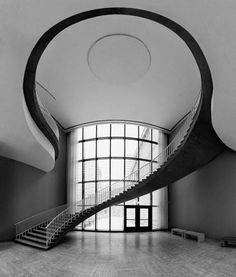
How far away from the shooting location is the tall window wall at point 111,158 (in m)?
19.0

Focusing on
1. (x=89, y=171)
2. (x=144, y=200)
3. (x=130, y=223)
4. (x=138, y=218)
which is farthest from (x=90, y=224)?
(x=144, y=200)

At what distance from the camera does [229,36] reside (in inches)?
255

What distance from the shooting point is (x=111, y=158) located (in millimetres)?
19453

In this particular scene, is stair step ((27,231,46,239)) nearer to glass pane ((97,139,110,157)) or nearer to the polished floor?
the polished floor

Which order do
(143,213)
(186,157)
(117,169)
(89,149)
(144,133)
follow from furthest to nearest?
(144,133)
(89,149)
(117,169)
(143,213)
(186,157)

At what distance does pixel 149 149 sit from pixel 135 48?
31.2ft

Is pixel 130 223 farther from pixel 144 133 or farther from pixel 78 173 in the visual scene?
pixel 144 133

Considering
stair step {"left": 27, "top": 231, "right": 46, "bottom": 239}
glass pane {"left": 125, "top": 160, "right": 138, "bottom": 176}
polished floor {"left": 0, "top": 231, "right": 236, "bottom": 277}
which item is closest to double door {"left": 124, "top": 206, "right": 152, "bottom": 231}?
glass pane {"left": 125, "top": 160, "right": 138, "bottom": 176}

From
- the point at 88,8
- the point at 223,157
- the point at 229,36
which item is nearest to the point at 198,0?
the point at 229,36

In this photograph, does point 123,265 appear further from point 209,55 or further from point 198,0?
point 198,0

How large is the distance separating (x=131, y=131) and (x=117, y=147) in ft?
5.07

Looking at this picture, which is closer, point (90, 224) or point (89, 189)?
point (90, 224)

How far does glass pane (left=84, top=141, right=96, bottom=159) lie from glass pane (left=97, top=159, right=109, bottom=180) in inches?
32.4

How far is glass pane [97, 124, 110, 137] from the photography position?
65.0 ft
